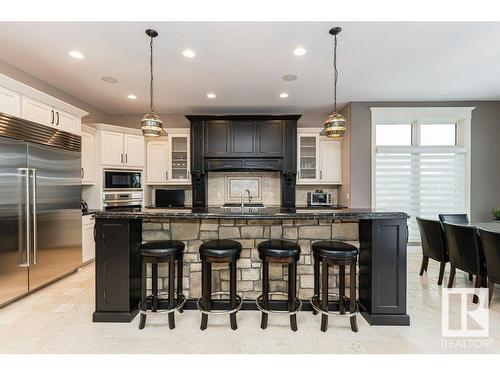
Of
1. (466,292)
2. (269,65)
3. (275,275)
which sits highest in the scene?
(269,65)

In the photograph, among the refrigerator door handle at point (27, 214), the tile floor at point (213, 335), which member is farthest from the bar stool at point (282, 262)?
the refrigerator door handle at point (27, 214)

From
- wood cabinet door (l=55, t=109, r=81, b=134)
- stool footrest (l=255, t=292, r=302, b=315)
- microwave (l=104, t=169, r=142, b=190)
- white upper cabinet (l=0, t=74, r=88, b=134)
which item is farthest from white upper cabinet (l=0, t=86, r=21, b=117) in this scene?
stool footrest (l=255, t=292, r=302, b=315)

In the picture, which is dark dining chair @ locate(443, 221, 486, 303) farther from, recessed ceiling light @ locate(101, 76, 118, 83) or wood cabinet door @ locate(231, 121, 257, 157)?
recessed ceiling light @ locate(101, 76, 118, 83)

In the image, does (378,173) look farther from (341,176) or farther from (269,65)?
(269,65)

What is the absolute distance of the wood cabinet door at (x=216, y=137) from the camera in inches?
185

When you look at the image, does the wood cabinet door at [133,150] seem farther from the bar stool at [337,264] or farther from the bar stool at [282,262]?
the bar stool at [337,264]

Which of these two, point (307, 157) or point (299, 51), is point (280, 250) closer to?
point (299, 51)

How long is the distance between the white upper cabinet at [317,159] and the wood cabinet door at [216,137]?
4.82ft

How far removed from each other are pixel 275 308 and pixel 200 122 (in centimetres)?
360

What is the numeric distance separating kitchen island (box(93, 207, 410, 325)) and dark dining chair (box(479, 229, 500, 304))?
0.97 meters

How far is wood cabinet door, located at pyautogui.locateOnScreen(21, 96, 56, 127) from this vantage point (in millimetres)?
2738
